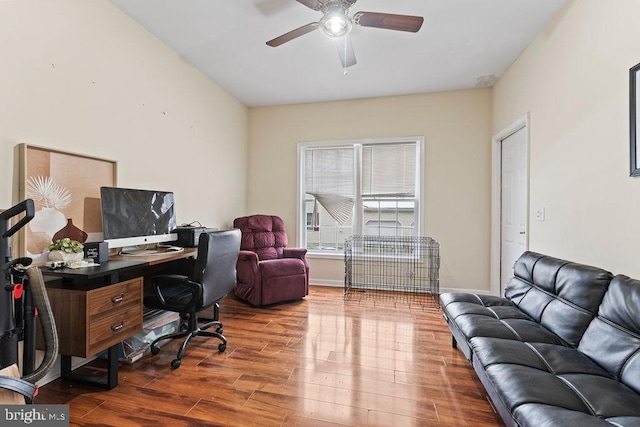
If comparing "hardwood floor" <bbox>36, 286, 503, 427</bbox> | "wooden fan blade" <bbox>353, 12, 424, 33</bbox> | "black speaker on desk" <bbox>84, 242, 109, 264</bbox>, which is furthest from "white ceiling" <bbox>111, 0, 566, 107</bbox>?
"hardwood floor" <bbox>36, 286, 503, 427</bbox>

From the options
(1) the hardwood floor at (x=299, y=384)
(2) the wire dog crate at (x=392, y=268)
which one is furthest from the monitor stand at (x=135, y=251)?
(2) the wire dog crate at (x=392, y=268)

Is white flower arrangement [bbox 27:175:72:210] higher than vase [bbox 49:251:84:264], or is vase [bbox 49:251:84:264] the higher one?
white flower arrangement [bbox 27:175:72:210]

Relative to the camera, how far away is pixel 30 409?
1.03 metres

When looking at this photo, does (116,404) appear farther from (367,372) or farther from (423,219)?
(423,219)

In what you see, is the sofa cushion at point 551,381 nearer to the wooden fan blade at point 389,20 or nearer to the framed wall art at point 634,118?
the framed wall art at point 634,118

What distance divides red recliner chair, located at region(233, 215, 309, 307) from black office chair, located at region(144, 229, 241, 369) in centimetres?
96

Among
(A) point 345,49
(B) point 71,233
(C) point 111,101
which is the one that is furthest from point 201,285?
(A) point 345,49

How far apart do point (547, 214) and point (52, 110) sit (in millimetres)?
3953

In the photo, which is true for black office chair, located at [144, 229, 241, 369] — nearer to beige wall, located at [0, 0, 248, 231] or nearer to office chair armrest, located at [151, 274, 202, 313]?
office chair armrest, located at [151, 274, 202, 313]

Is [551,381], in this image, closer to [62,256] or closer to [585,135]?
[585,135]

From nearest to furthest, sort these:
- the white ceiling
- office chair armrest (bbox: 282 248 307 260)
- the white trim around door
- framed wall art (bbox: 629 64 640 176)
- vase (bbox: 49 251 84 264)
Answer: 1. framed wall art (bbox: 629 64 640 176)
2. vase (bbox: 49 251 84 264)
3. the white ceiling
4. the white trim around door
5. office chair armrest (bbox: 282 248 307 260)

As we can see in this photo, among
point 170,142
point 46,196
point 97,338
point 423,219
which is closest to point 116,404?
point 97,338

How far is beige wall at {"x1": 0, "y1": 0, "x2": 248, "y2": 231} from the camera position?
1811 millimetres

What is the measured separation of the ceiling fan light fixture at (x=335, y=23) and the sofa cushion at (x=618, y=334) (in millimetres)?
2314
